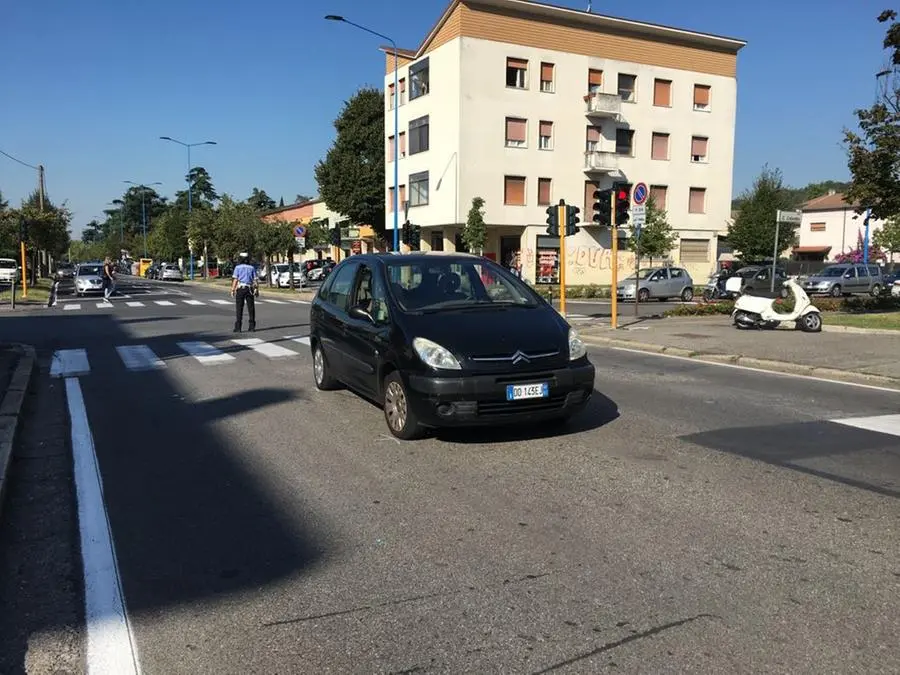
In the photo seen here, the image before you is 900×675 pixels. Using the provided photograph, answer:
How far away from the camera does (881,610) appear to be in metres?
3.37

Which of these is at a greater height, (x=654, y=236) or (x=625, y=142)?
(x=625, y=142)

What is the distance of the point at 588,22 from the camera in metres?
42.2

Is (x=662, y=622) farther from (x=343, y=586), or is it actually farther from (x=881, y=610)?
(x=343, y=586)

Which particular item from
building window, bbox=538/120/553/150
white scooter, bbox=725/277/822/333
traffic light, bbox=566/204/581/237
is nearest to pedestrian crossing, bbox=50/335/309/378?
traffic light, bbox=566/204/581/237

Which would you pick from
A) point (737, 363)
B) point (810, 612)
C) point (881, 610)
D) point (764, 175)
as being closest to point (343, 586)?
point (810, 612)

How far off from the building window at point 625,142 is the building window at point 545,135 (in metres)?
4.66

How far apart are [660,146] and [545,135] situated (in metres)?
8.28

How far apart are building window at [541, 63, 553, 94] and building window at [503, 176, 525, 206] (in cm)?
521

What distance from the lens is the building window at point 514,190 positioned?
41938 millimetres

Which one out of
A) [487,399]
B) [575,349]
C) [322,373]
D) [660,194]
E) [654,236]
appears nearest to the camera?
[487,399]

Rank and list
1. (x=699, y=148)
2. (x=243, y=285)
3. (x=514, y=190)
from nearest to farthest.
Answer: (x=243, y=285) < (x=514, y=190) < (x=699, y=148)

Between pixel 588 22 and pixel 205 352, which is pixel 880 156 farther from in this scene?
pixel 588 22

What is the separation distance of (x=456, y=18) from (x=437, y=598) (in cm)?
4019

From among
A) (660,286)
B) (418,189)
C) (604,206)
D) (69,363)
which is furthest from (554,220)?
(418,189)
